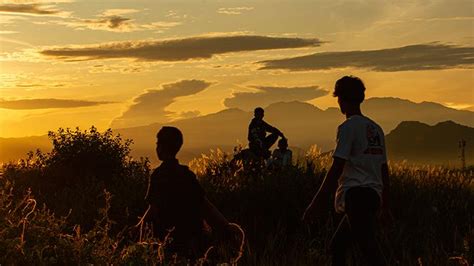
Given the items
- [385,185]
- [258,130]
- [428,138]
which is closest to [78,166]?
[258,130]

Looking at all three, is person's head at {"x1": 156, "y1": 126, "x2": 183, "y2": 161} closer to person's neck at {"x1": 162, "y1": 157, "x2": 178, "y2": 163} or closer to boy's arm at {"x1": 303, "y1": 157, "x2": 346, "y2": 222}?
person's neck at {"x1": 162, "y1": 157, "x2": 178, "y2": 163}

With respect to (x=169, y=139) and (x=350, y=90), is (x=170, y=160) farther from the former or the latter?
(x=350, y=90)

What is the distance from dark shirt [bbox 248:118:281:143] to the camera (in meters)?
20.1

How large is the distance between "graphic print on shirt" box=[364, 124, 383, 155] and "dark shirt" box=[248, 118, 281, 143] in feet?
36.6

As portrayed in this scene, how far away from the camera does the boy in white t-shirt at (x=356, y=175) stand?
28.3 feet

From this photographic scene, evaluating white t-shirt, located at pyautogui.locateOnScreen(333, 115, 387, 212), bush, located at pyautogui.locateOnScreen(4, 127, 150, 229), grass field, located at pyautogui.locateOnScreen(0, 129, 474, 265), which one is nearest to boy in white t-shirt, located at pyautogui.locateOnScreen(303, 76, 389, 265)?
white t-shirt, located at pyautogui.locateOnScreen(333, 115, 387, 212)

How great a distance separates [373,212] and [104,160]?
41.3 feet

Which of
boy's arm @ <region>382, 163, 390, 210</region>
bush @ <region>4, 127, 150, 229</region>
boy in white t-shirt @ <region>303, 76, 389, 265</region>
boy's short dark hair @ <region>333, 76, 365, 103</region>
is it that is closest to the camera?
boy in white t-shirt @ <region>303, 76, 389, 265</region>

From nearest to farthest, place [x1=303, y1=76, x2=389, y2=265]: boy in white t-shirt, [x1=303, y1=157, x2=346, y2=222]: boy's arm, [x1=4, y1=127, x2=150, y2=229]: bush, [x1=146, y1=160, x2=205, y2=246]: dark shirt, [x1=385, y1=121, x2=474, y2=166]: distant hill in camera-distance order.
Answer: [x1=146, y1=160, x2=205, y2=246]: dark shirt, [x1=303, y1=157, x2=346, y2=222]: boy's arm, [x1=303, y1=76, x2=389, y2=265]: boy in white t-shirt, [x1=4, y1=127, x2=150, y2=229]: bush, [x1=385, y1=121, x2=474, y2=166]: distant hill

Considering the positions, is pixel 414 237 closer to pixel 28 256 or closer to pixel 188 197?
pixel 188 197

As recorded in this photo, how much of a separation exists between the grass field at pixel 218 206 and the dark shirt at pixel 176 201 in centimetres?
26

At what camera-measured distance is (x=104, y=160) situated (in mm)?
20531

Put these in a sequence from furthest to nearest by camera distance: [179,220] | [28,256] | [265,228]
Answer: [265,228], [179,220], [28,256]

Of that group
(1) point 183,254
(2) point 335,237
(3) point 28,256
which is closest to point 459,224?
(2) point 335,237
